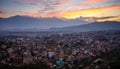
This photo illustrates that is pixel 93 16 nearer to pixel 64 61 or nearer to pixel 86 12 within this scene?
pixel 86 12

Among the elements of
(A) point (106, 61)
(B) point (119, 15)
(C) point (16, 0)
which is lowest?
(A) point (106, 61)

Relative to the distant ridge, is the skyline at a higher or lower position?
higher

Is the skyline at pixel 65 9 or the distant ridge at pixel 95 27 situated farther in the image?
the distant ridge at pixel 95 27

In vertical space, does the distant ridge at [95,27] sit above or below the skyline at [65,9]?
below

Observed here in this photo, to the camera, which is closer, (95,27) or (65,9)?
(65,9)

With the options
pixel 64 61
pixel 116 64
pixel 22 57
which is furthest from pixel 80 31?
pixel 22 57

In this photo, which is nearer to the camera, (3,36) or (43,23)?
(3,36)

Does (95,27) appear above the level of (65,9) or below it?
below

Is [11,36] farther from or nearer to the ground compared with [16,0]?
nearer to the ground
